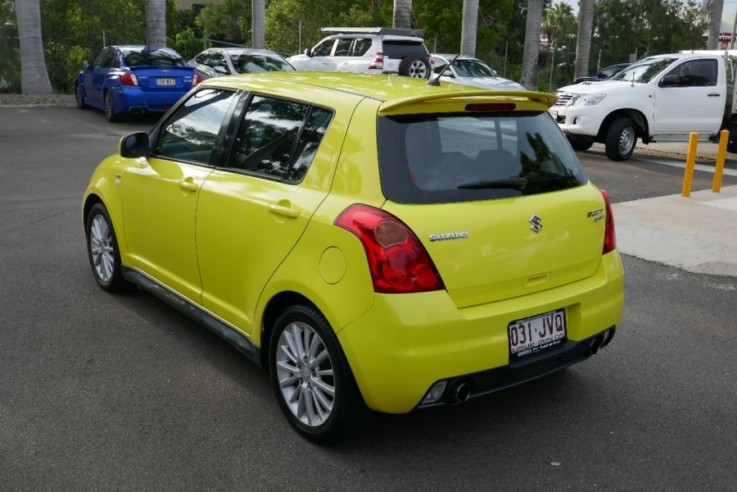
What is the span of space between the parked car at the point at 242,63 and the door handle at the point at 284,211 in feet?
47.1

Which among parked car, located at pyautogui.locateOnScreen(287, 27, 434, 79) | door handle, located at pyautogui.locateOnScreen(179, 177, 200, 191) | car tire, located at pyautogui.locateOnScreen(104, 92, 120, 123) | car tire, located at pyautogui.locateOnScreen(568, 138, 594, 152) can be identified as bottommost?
car tire, located at pyautogui.locateOnScreen(568, 138, 594, 152)

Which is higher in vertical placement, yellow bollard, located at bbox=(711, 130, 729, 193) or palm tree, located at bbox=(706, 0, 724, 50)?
palm tree, located at bbox=(706, 0, 724, 50)

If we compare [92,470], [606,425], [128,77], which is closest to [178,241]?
[92,470]

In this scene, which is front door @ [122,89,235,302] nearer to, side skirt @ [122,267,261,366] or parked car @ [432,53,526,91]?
side skirt @ [122,267,261,366]

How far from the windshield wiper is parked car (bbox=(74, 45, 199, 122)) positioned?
13939mm

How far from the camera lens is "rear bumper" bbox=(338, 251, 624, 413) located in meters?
3.40

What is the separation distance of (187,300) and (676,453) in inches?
112

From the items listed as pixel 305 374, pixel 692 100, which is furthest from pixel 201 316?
pixel 692 100

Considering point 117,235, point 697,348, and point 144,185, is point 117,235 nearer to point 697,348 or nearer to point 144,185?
point 144,185

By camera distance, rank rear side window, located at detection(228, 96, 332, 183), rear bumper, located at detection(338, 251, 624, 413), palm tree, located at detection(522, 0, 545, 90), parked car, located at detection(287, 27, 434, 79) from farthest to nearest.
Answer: palm tree, located at detection(522, 0, 545, 90) → parked car, located at detection(287, 27, 434, 79) → rear side window, located at detection(228, 96, 332, 183) → rear bumper, located at detection(338, 251, 624, 413)

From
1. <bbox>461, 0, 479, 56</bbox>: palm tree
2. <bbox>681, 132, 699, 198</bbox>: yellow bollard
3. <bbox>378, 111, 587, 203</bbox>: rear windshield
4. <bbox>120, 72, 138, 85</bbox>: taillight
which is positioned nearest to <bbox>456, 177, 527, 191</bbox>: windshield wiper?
<bbox>378, 111, 587, 203</bbox>: rear windshield

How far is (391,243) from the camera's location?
3436mm

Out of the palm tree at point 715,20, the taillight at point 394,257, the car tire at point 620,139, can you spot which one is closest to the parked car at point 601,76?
the car tire at point 620,139

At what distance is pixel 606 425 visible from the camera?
413 centimetres
